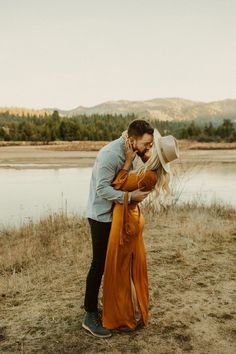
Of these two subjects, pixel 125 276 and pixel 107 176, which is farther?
pixel 125 276

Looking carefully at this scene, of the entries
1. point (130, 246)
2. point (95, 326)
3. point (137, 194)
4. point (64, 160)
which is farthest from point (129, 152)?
point (64, 160)

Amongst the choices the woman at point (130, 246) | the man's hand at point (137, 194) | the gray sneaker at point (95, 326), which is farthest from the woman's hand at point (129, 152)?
the gray sneaker at point (95, 326)

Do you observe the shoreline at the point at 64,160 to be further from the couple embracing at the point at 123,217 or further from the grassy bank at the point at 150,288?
the couple embracing at the point at 123,217

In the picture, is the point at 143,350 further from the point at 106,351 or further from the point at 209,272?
the point at 209,272

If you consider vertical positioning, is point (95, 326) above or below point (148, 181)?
below

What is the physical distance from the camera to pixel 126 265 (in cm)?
367

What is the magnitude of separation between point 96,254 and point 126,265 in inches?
10.8

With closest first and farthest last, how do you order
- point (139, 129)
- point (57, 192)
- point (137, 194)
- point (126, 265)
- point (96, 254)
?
point (139, 129) < point (137, 194) < point (96, 254) < point (126, 265) < point (57, 192)

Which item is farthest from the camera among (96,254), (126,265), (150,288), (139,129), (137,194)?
(150,288)

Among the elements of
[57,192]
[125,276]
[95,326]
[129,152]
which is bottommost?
[57,192]

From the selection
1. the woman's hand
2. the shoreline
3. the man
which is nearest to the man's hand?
the man

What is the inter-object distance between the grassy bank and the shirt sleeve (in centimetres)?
118

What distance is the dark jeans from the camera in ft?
11.5

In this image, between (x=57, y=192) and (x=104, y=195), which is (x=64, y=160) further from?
(x=104, y=195)
